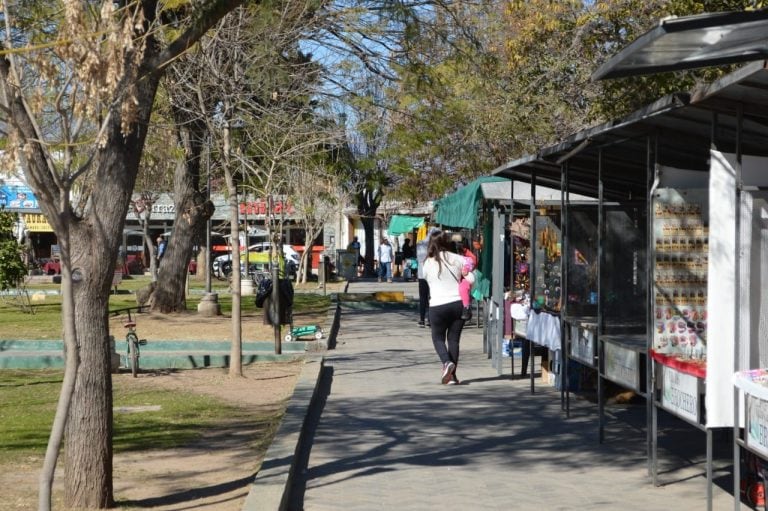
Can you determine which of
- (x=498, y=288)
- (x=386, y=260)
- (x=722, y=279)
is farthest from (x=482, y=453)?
(x=386, y=260)

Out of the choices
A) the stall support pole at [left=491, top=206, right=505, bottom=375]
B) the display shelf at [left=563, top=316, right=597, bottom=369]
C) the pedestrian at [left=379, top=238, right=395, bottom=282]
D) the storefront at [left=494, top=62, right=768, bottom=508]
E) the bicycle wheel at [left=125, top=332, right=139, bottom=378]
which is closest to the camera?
the storefront at [left=494, top=62, right=768, bottom=508]

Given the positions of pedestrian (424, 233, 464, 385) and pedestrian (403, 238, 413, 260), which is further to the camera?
pedestrian (403, 238, 413, 260)

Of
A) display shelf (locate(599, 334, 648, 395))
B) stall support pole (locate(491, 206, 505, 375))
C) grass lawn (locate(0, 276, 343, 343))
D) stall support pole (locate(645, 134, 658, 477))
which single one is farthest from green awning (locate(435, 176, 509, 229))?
stall support pole (locate(645, 134, 658, 477))

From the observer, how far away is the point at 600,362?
9.36m

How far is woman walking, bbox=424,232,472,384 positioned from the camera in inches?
520

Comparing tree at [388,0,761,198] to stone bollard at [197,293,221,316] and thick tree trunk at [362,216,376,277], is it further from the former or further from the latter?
thick tree trunk at [362,216,376,277]

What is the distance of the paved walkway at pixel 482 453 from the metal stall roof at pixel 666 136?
7.98 feet

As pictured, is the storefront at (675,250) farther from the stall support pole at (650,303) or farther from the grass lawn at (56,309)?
the grass lawn at (56,309)

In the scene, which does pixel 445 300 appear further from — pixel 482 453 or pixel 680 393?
pixel 680 393

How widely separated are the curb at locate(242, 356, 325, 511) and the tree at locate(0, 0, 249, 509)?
975 millimetres

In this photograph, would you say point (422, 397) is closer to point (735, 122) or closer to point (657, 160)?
point (657, 160)

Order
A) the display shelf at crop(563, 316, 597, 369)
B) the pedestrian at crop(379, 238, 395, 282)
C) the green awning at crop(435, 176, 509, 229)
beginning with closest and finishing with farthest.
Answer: the display shelf at crop(563, 316, 597, 369) → the green awning at crop(435, 176, 509, 229) → the pedestrian at crop(379, 238, 395, 282)

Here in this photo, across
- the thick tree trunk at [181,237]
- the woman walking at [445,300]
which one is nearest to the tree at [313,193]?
the thick tree trunk at [181,237]

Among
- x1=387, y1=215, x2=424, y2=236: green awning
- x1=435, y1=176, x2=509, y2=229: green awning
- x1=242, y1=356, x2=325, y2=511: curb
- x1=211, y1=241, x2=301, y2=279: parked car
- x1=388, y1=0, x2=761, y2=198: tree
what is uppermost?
x1=388, y1=0, x2=761, y2=198: tree
